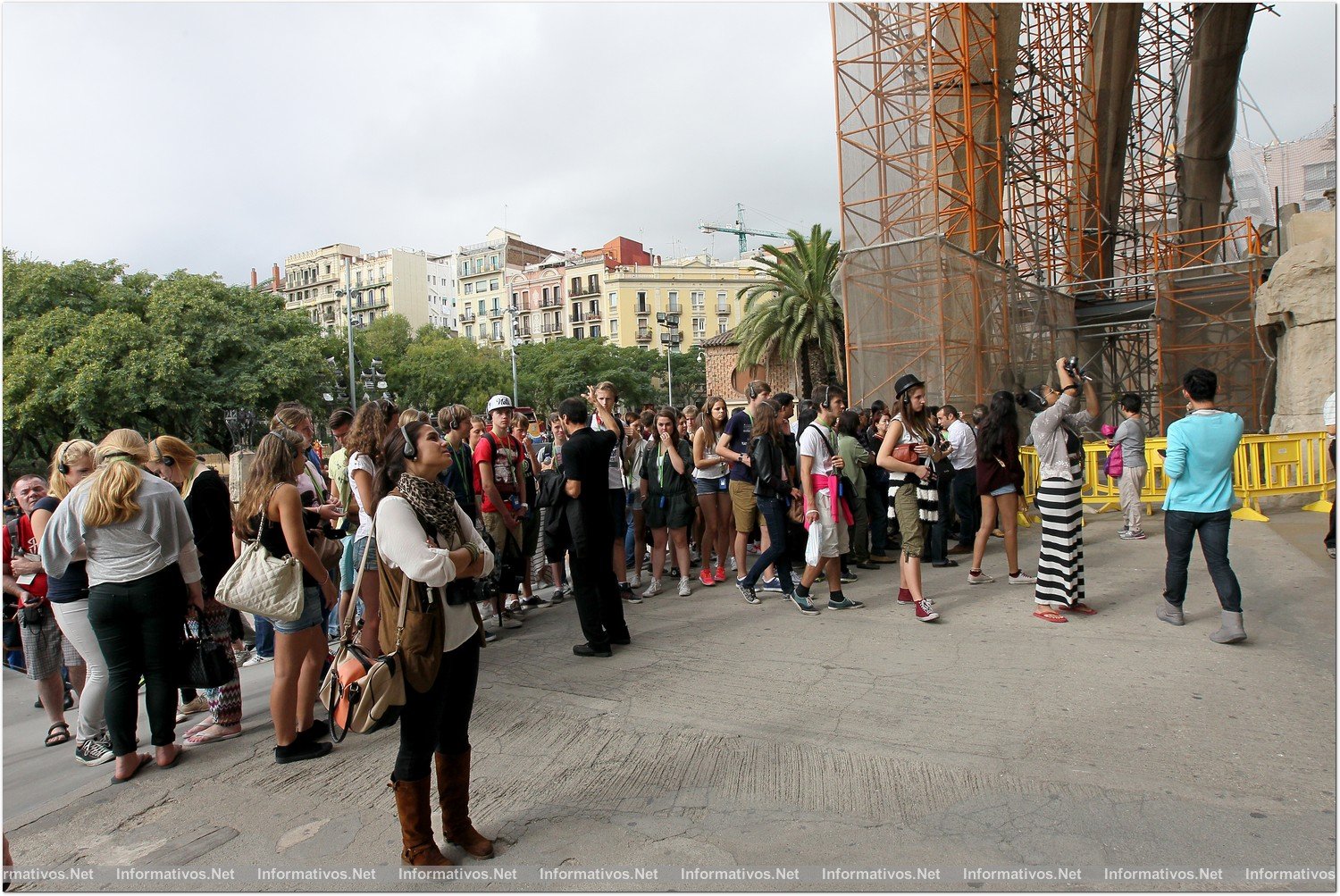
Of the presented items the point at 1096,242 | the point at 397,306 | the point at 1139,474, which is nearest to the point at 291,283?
the point at 397,306

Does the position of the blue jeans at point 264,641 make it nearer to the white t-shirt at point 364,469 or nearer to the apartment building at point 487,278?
the white t-shirt at point 364,469

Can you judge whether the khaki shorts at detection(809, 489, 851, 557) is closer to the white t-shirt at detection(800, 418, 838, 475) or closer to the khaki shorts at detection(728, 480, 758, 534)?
the white t-shirt at detection(800, 418, 838, 475)

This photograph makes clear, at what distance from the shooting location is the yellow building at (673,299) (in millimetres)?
81500

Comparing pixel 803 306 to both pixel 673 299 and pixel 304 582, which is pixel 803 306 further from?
pixel 673 299

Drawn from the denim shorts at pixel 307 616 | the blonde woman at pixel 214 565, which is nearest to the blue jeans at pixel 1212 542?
the denim shorts at pixel 307 616

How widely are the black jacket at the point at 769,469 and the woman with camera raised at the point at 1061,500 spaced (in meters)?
2.04

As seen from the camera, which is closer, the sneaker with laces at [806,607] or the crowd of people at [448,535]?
the crowd of people at [448,535]

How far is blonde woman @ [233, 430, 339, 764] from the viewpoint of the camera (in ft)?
13.5

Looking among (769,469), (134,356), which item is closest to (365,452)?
(769,469)

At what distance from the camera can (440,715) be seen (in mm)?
3170

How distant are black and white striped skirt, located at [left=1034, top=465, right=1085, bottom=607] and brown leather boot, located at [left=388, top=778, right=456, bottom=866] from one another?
498 cm

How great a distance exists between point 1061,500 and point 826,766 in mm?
3467

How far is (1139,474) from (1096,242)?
1519 cm

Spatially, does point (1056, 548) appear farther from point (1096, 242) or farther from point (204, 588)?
point (1096, 242)
